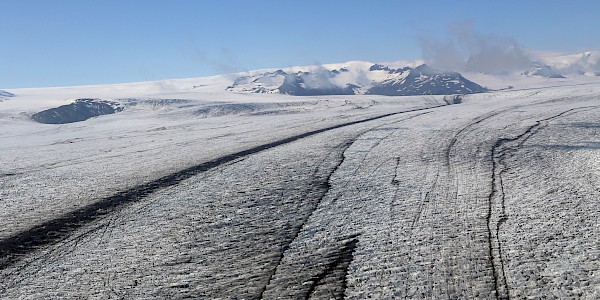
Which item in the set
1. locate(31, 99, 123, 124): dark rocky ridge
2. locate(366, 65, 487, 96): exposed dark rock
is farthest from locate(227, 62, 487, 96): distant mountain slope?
locate(31, 99, 123, 124): dark rocky ridge

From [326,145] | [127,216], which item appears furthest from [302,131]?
[127,216]

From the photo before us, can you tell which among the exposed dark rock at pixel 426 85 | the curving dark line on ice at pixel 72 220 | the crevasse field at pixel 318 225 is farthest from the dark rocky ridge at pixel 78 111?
the exposed dark rock at pixel 426 85

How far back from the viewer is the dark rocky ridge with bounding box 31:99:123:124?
43.7 m

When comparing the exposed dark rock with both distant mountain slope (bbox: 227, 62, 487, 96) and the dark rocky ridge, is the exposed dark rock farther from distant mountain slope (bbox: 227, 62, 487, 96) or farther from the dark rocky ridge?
the dark rocky ridge

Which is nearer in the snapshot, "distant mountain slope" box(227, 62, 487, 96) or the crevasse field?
the crevasse field

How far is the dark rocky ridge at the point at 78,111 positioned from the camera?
43.7m

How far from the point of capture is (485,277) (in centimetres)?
383

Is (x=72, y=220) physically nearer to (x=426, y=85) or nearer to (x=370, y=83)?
(x=426, y=85)

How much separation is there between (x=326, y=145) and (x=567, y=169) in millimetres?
4925

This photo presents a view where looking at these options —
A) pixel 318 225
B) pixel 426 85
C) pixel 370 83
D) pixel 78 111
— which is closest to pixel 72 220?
pixel 318 225

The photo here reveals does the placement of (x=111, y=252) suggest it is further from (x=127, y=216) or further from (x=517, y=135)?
(x=517, y=135)

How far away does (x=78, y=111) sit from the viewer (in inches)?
1939

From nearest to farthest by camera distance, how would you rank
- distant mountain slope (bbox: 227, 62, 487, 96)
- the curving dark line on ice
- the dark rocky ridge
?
the curving dark line on ice, the dark rocky ridge, distant mountain slope (bbox: 227, 62, 487, 96)

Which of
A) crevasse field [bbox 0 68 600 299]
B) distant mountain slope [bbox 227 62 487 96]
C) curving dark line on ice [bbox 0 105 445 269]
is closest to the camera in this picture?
crevasse field [bbox 0 68 600 299]
